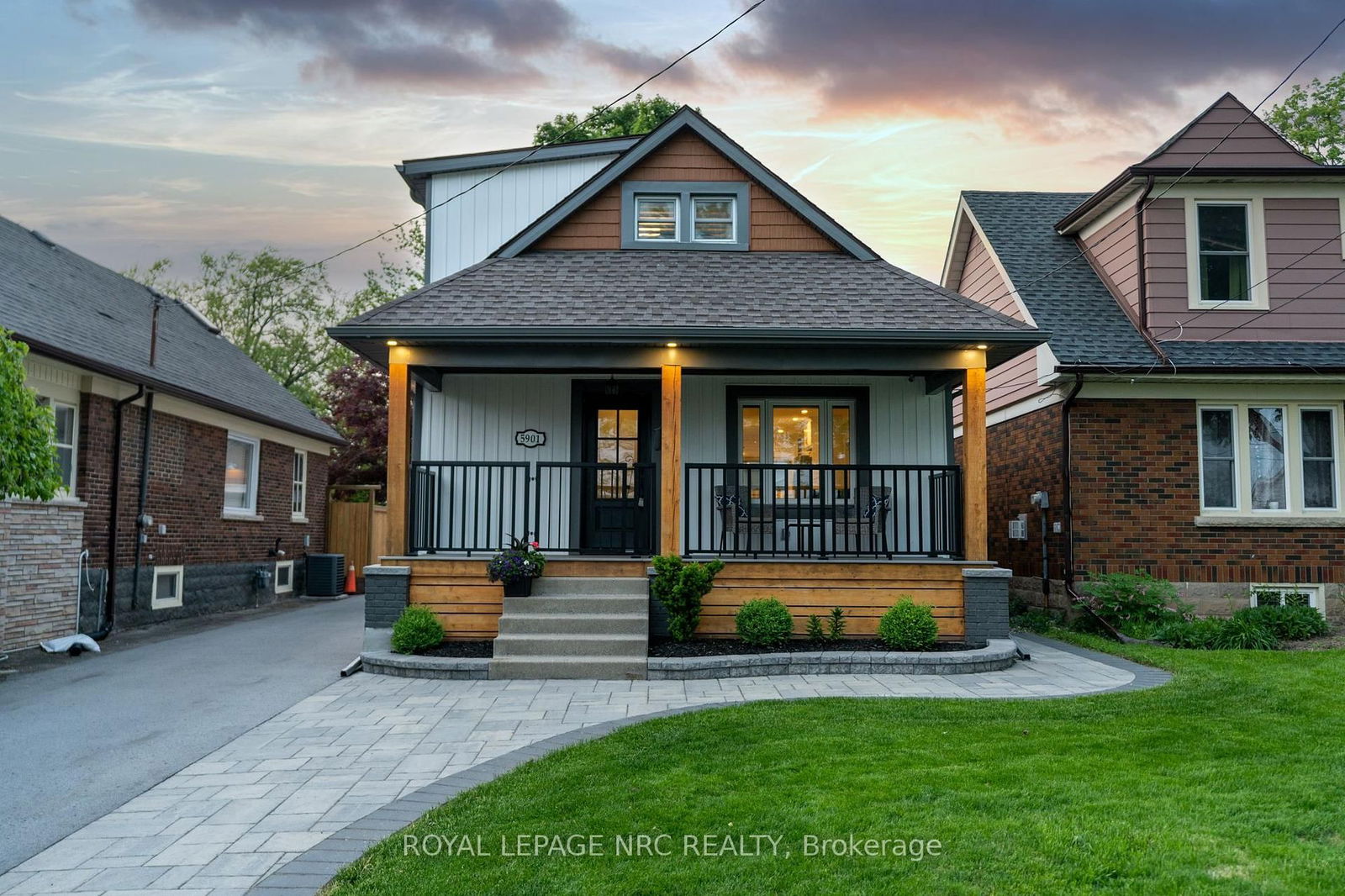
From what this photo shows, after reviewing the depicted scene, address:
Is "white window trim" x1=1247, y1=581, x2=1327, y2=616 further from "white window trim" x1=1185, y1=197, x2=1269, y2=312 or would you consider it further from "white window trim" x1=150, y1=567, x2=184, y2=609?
"white window trim" x1=150, y1=567, x2=184, y2=609

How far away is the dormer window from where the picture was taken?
11.2 meters

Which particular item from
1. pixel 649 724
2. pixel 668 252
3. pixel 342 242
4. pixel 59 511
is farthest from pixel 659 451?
pixel 342 242

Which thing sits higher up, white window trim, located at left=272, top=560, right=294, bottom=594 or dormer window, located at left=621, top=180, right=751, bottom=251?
dormer window, located at left=621, top=180, right=751, bottom=251

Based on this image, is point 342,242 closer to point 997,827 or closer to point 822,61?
point 822,61

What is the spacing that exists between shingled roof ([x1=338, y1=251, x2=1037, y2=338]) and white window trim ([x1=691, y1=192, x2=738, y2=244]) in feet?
0.98

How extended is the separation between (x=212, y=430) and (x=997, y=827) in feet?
44.3

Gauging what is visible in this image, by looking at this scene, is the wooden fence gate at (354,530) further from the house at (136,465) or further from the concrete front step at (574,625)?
the concrete front step at (574,625)

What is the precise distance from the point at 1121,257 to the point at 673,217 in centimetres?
619

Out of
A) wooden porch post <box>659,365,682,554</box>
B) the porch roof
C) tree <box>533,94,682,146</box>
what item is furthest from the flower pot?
tree <box>533,94,682,146</box>

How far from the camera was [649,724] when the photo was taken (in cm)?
571

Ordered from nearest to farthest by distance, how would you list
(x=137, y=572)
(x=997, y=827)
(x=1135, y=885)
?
(x=1135, y=885) → (x=997, y=827) → (x=137, y=572)

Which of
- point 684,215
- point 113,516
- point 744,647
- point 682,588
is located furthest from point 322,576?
point 744,647

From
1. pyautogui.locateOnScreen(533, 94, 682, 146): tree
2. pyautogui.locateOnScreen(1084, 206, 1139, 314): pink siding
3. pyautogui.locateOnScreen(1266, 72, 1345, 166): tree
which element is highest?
pyautogui.locateOnScreen(533, 94, 682, 146): tree

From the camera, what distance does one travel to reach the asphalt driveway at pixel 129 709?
4562 millimetres
